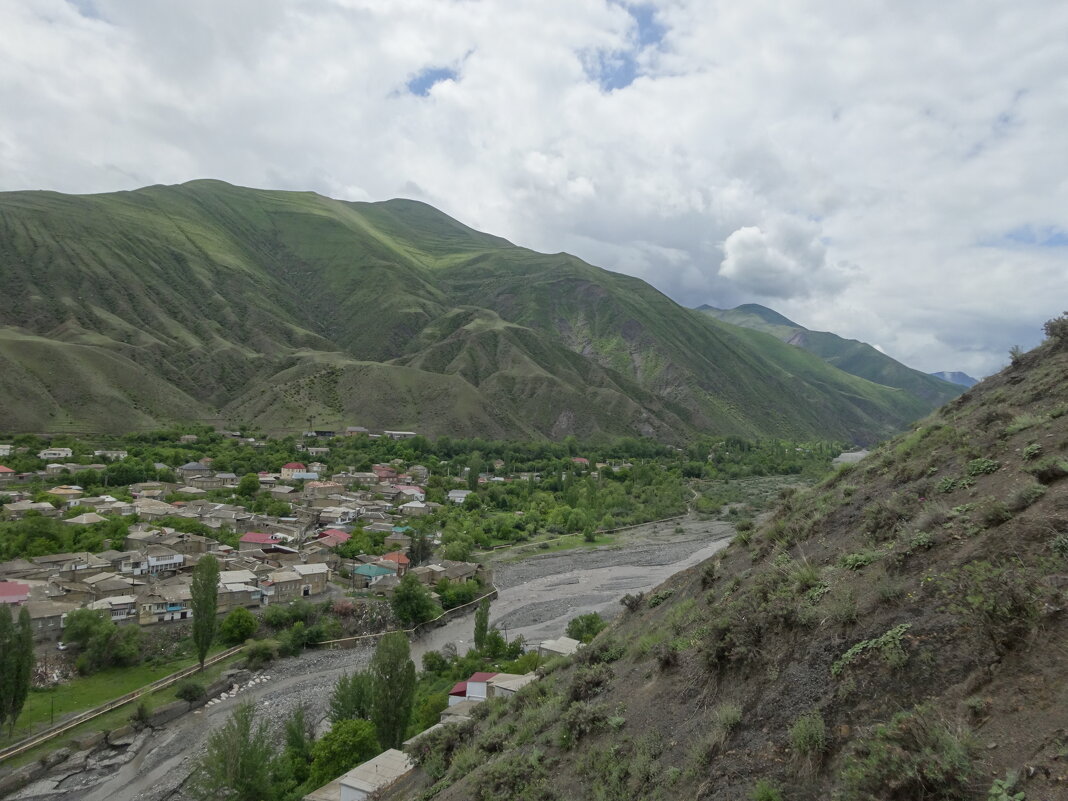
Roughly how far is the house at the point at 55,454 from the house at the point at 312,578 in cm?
4786

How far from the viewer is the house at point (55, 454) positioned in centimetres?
6900

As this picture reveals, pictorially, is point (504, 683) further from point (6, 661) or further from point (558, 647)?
point (6, 661)

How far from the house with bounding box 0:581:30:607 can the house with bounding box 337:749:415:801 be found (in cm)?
2501

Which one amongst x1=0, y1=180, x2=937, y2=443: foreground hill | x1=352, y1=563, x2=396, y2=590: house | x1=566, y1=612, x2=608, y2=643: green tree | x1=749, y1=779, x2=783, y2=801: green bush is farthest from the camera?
x1=0, y1=180, x2=937, y2=443: foreground hill

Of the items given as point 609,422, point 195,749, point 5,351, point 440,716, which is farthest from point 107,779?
point 609,422

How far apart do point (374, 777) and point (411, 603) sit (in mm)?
20920

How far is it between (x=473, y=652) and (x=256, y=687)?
10678 millimetres

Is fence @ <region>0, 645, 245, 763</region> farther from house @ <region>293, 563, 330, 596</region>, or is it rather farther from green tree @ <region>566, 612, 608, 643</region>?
green tree @ <region>566, 612, 608, 643</region>

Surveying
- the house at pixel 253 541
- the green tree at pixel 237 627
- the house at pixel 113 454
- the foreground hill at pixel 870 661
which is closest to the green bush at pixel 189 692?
the green tree at pixel 237 627

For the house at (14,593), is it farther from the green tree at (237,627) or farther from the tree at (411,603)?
the tree at (411,603)

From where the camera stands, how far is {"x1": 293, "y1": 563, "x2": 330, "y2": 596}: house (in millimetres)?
39469

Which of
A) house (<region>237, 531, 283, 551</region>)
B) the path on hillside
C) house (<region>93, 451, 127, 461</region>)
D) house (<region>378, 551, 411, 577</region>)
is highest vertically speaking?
house (<region>93, 451, 127, 461</region>)

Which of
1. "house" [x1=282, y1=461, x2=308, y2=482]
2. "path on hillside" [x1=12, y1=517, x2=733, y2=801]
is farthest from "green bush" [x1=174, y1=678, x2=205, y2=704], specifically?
"house" [x1=282, y1=461, x2=308, y2=482]

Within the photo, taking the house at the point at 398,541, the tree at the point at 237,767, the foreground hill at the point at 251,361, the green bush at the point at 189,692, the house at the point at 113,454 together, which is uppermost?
the foreground hill at the point at 251,361
